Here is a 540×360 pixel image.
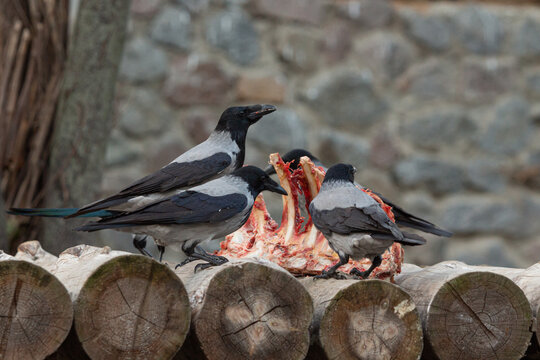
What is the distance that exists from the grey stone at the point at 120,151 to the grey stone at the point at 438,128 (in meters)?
1.96

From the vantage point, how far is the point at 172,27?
18.6 feet

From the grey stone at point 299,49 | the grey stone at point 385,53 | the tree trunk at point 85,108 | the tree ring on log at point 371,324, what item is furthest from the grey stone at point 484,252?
the tree ring on log at point 371,324

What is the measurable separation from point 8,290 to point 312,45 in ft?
12.5

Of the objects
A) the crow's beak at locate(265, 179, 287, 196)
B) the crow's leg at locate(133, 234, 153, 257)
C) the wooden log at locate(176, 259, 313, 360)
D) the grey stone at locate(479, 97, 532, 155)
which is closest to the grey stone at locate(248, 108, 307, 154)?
the grey stone at locate(479, 97, 532, 155)

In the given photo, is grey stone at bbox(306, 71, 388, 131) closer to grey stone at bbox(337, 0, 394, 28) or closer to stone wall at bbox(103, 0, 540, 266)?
stone wall at bbox(103, 0, 540, 266)

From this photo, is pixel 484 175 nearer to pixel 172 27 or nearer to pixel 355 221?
pixel 172 27

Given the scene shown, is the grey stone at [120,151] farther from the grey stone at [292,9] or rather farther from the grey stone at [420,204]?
the grey stone at [420,204]

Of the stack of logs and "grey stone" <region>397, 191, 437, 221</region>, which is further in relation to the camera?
"grey stone" <region>397, 191, 437, 221</region>

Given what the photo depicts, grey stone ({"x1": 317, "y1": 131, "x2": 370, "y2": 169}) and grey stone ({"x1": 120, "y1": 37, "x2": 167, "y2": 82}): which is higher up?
grey stone ({"x1": 120, "y1": 37, "x2": 167, "y2": 82})

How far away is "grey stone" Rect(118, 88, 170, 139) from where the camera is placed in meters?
5.60

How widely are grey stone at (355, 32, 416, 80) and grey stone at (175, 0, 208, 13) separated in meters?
1.15

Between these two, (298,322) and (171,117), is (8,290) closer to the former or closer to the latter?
(298,322)

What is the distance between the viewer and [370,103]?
19.8 feet

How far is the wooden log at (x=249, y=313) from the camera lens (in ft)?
8.96
